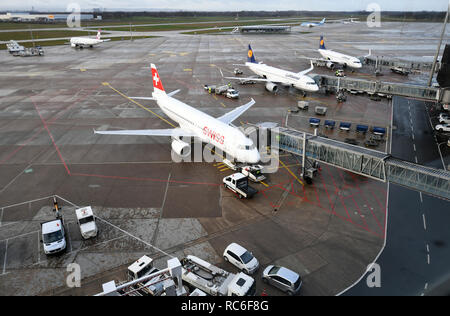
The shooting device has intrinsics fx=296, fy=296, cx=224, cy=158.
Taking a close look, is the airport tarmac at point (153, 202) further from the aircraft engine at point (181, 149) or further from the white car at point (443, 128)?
the white car at point (443, 128)

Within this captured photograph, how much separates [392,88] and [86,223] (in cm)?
5308

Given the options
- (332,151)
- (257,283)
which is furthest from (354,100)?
(257,283)

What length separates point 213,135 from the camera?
1470 inches

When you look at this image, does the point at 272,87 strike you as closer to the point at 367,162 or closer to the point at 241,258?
the point at 367,162

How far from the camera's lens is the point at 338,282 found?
74.0ft

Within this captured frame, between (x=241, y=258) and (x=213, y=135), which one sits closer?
(x=241, y=258)

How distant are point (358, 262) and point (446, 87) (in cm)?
3256

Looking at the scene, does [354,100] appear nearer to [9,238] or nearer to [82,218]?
[82,218]

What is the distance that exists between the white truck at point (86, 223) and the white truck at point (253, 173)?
1809cm

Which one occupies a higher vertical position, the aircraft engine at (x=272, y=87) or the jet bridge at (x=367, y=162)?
the aircraft engine at (x=272, y=87)

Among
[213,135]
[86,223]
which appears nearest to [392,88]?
[213,135]

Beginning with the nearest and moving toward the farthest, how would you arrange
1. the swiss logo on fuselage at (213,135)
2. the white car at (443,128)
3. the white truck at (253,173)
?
the swiss logo on fuselage at (213,135), the white truck at (253,173), the white car at (443,128)

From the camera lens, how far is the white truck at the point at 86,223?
2695cm

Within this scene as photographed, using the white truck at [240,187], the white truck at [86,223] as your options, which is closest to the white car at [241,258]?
the white truck at [240,187]
